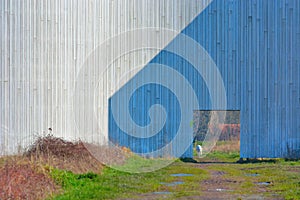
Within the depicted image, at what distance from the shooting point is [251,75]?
2341cm

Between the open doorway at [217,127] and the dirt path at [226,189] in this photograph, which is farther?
the open doorway at [217,127]

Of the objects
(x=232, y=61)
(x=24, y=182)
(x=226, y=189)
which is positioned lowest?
(x=226, y=189)

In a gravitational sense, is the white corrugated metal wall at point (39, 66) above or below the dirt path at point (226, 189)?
above

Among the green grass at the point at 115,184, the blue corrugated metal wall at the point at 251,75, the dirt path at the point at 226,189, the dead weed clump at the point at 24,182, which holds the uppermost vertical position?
the blue corrugated metal wall at the point at 251,75

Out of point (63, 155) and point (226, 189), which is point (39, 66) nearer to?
point (63, 155)

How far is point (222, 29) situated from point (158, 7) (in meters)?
2.45

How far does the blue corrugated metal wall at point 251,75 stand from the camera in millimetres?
23281

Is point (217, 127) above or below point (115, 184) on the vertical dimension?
above

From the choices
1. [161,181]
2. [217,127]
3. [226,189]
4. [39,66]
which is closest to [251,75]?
[39,66]

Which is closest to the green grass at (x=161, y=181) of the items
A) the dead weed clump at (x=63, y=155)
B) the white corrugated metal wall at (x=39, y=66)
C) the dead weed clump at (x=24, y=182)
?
the dead weed clump at (x=24, y=182)

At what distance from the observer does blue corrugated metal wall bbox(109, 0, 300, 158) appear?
23.3 metres

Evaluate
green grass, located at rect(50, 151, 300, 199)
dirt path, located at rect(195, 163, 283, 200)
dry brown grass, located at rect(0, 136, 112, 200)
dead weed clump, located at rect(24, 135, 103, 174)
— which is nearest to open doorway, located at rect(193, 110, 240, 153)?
green grass, located at rect(50, 151, 300, 199)

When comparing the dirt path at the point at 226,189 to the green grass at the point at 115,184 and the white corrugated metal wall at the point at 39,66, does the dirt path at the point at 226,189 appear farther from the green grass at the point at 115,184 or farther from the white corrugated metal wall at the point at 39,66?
the white corrugated metal wall at the point at 39,66

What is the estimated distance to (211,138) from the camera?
1378 inches
